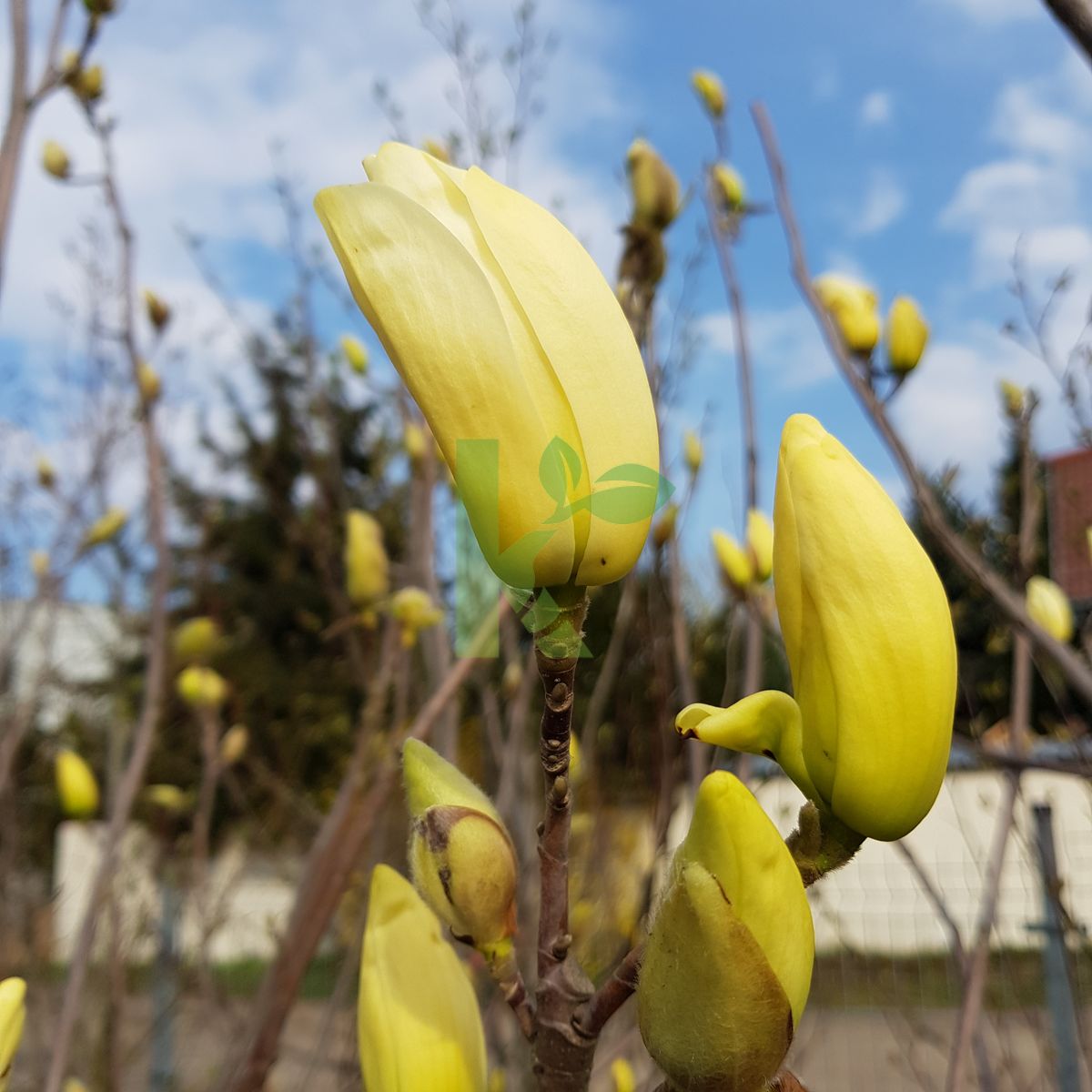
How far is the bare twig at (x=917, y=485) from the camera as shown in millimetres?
1058

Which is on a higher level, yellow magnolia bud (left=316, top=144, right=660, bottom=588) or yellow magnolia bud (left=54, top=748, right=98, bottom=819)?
yellow magnolia bud (left=316, top=144, right=660, bottom=588)

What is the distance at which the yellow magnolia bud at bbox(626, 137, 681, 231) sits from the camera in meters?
1.12

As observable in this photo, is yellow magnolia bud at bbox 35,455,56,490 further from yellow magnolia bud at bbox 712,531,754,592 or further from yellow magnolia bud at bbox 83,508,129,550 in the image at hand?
yellow magnolia bud at bbox 712,531,754,592

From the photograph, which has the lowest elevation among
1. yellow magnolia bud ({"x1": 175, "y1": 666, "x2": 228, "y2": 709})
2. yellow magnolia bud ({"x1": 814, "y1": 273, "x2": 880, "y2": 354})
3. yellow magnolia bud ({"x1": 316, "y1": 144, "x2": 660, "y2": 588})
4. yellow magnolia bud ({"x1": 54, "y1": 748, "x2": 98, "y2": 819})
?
yellow magnolia bud ({"x1": 54, "y1": 748, "x2": 98, "y2": 819})

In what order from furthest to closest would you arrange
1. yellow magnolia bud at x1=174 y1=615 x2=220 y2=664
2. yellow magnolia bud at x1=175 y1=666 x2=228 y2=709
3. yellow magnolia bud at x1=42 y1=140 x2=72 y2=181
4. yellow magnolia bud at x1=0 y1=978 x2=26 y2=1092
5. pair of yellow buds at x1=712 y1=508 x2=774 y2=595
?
Answer: yellow magnolia bud at x1=175 y1=666 x2=228 y2=709 → yellow magnolia bud at x1=174 y1=615 x2=220 y2=664 → yellow magnolia bud at x1=42 y1=140 x2=72 y2=181 → pair of yellow buds at x1=712 y1=508 x2=774 y2=595 → yellow magnolia bud at x1=0 y1=978 x2=26 y2=1092

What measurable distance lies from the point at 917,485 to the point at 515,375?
85 centimetres

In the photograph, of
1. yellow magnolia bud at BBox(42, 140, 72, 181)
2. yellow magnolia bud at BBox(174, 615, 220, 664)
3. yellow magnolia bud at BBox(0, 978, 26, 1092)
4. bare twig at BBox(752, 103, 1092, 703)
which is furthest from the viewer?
yellow magnolia bud at BBox(174, 615, 220, 664)

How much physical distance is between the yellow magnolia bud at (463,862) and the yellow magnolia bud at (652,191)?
82 centimetres

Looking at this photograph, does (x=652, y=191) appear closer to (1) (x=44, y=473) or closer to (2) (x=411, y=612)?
(2) (x=411, y=612)

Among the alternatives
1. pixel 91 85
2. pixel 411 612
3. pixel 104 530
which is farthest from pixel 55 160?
pixel 411 612

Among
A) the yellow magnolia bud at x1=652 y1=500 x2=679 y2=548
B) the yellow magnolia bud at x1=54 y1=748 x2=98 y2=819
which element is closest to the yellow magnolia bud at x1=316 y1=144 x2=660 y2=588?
the yellow magnolia bud at x1=652 y1=500 x2=679 y2=548

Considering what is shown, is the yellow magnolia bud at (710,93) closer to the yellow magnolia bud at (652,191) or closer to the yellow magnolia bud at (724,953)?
the yellow magnolia bud at (652,191)

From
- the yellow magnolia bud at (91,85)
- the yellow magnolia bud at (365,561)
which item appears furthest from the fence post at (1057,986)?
the yellow magnolia bud at (91,85)

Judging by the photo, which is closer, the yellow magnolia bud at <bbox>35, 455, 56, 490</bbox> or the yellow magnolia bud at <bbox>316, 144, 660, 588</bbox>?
the yellow magnolia bud at <bbox>316, 144, 660, 588</bbox>
